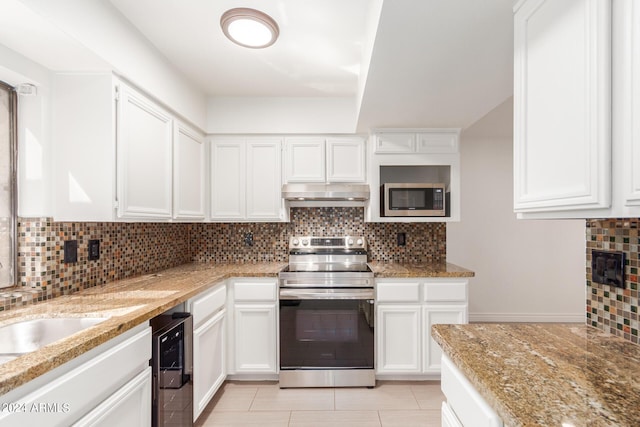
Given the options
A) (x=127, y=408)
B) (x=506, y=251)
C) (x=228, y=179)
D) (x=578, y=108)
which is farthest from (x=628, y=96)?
(x=506, y=251)

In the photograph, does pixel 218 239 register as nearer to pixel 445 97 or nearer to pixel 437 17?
pixel 445 97

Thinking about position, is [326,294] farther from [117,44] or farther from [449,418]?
[117,44]

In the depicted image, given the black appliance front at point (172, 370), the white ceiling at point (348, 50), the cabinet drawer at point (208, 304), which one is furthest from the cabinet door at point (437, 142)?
the black appliance front at point (172, 370)

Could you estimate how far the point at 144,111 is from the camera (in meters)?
2.00

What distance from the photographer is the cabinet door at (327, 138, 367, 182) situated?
296 cm

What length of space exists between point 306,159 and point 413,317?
1590mm

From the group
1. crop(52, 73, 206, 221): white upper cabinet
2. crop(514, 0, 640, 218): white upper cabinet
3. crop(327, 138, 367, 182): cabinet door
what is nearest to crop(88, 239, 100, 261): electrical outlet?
crop(52, 73, 206, 221): white upper cabinet

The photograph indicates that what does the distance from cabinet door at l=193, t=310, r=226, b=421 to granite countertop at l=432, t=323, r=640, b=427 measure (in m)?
1.43

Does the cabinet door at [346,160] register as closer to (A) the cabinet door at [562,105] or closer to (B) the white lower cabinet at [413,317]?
(B) the white lower cabinet at [413,317]

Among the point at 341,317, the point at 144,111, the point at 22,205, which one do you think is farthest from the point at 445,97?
the point at 22,205

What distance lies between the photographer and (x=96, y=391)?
1.13 meters

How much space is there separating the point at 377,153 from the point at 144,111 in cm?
177

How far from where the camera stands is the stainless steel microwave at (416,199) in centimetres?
281

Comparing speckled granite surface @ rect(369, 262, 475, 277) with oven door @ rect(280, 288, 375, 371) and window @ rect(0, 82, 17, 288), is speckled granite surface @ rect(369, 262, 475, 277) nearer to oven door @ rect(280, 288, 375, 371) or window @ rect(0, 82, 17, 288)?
oven door @ rect(280, 288, 375, 371)
